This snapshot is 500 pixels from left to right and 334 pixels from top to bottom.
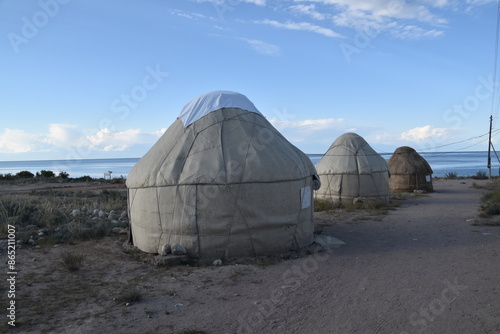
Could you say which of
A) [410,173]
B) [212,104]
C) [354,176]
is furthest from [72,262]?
[410,173]

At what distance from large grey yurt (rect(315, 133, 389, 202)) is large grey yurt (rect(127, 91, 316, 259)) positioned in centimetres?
641

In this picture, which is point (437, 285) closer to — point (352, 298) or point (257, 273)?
point (352, 298)

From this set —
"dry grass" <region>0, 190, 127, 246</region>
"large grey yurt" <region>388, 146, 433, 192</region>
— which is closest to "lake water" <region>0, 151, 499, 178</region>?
"large grey yurt" <region>388, 146, 433, 192</region>

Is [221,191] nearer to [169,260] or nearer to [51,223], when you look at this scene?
[169,260]

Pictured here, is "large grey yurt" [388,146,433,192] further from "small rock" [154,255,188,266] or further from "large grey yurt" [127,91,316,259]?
"small rock" [154,255,188,266]

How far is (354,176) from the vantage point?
44.1 feet

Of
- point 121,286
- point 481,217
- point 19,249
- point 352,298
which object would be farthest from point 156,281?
point 481,217

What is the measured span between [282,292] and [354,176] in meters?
9.18

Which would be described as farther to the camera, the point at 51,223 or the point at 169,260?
the point at 51,223

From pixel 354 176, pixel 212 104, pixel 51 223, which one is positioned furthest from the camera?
pixel 354 176

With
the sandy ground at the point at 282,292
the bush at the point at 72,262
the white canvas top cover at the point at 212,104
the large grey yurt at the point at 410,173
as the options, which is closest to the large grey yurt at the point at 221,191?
the white canvas top cover at the point at 212,104

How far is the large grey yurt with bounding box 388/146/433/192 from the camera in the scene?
60.7ft

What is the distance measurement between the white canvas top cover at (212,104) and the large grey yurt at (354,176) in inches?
256

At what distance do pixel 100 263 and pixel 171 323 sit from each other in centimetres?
290
